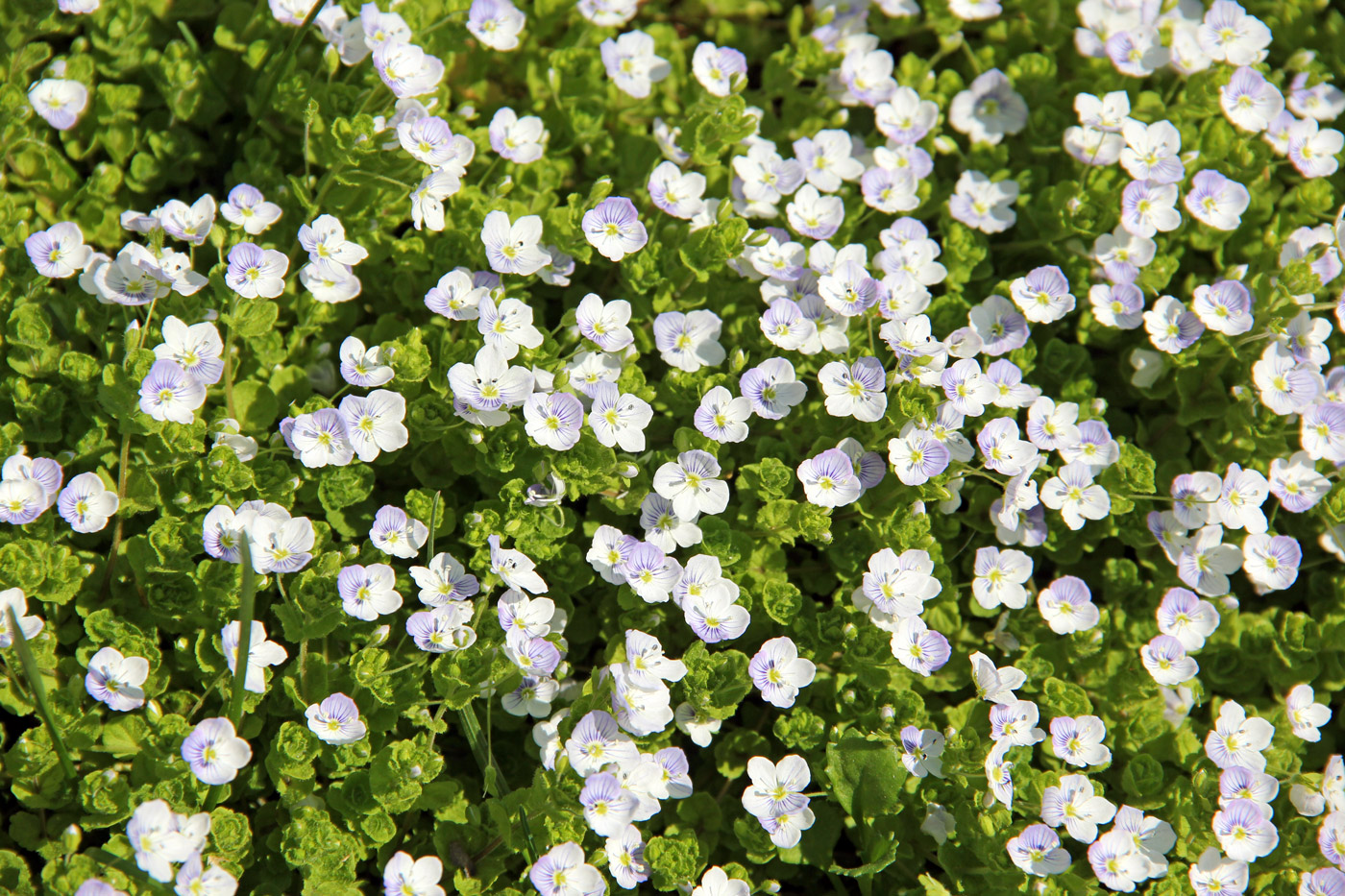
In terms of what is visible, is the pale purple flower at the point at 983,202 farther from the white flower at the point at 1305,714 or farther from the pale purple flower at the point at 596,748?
the pale purple flower at the point at 596,748

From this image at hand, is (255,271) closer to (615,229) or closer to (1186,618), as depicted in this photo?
(615,229)

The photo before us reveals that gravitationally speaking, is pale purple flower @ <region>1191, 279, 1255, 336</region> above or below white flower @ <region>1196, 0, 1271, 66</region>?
below

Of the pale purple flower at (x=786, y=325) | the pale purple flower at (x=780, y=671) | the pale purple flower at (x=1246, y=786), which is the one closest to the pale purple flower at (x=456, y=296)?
the pale purple flower at (x=786, y=325)

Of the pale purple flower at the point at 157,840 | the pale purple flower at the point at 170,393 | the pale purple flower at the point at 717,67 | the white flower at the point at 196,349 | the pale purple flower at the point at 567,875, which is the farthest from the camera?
the pale purple flower at the point at 717,67

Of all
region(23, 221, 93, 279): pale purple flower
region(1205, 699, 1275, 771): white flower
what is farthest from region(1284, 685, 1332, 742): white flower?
region(23, 221, 93, 279): pale purple flower

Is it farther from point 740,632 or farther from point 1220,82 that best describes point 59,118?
point 1220,82

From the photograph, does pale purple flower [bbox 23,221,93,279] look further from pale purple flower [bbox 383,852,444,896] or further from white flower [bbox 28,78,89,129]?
pale purple flower [bbox 383,852,444,896]
